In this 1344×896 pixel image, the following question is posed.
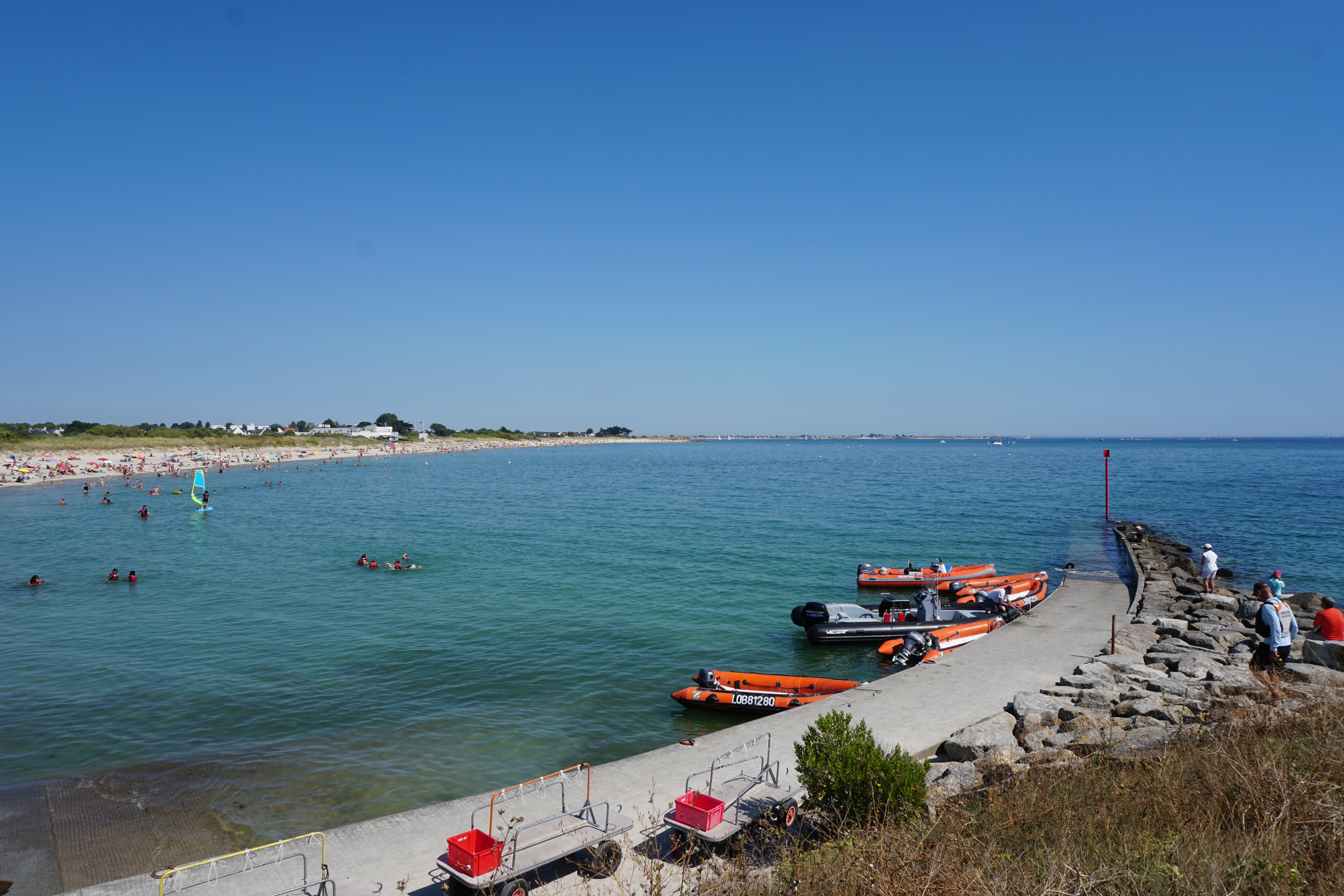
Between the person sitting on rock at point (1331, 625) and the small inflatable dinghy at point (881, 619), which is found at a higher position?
the person sitting on rock at point (1331, 625)

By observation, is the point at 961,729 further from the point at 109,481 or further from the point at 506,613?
the point at 109,481

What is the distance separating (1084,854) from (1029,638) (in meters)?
13.2

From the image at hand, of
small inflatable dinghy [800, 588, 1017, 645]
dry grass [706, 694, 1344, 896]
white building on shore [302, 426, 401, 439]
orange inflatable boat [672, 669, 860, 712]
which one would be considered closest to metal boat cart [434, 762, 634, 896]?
dry grass [706, 694, 1344, 896]

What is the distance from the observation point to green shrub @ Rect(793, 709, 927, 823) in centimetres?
764

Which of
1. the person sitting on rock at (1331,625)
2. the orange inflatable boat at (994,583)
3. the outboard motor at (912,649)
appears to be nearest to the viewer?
the person sitting on rock at (1331,625)

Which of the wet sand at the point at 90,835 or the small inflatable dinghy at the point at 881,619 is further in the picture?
the small inflatable dinghy at the point at 881,619

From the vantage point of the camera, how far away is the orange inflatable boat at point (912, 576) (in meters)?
27.7

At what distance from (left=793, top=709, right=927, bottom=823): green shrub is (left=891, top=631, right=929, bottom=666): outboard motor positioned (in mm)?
10644

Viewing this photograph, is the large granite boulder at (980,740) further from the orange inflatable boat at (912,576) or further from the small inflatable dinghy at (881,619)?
the orange inflatable boat at (912,576)

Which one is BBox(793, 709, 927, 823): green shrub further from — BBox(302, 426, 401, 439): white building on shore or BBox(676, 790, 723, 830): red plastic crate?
BBox(302, 426, 401, 439): white building on shore

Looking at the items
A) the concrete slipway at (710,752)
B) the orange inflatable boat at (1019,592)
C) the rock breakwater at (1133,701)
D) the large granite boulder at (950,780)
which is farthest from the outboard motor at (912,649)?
the large granite boulder at (950,780)

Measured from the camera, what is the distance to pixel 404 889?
7.95 m

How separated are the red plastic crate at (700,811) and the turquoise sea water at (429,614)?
5358mm

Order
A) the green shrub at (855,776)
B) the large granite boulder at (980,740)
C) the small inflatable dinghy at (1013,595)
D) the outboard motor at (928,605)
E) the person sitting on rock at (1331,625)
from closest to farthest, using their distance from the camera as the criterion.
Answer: the green shrub at (855,776), the large granite boulder at (980,740), the person sitting on rock at (1331,625), the outboard motor at (928,605), the small inflatable dinghy at (1013,595)
